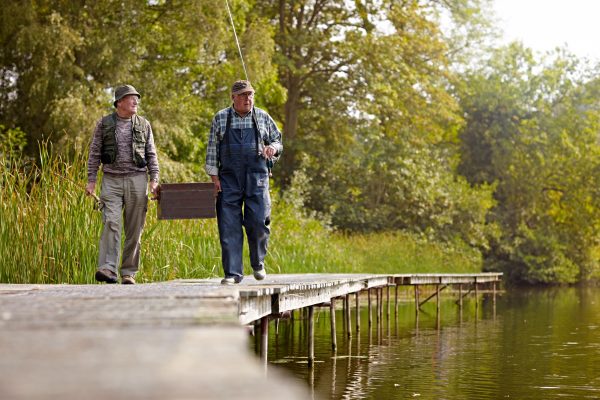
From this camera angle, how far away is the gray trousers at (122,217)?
30.2 ft

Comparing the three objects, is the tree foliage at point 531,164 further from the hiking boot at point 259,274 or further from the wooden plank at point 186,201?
the wooden plank at point 186,201

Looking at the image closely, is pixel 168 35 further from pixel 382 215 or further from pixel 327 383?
Result: pixel 327 383

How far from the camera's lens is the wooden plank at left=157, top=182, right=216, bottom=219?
28.9 ft

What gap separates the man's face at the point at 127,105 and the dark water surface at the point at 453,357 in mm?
2919

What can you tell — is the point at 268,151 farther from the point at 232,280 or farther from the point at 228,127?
the point at 232,280

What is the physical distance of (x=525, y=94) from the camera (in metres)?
38.9

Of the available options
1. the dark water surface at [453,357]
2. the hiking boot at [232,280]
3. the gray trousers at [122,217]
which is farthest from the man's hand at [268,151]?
the dark water surface at [453,357]

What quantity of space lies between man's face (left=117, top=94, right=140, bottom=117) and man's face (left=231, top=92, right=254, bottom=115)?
111cm

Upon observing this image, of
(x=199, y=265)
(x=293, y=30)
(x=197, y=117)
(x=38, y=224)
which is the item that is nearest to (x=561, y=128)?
(x=293, y=30)

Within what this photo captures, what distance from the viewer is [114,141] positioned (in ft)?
30.4

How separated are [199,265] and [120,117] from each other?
3.94m

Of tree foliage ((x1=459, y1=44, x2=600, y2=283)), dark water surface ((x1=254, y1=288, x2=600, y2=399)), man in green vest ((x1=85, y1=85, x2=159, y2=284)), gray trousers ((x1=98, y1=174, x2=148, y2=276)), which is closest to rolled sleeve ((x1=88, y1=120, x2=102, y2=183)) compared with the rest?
man in green vest ((x1=85, y1=85, x2=159, y2=284))

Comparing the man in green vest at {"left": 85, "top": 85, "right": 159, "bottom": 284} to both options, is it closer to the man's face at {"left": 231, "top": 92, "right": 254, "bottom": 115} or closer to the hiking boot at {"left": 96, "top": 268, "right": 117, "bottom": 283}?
the hiking boot at {"left": 96, "top": 268, "right": 117, "bottom": 283}

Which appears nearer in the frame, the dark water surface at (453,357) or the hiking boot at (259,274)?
the hiking boot at (259,274)
